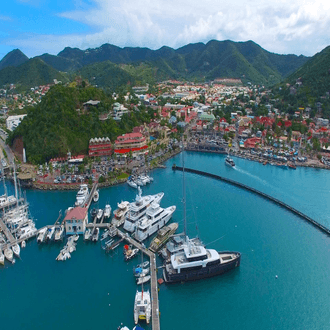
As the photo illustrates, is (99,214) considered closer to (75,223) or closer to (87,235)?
(75,223)

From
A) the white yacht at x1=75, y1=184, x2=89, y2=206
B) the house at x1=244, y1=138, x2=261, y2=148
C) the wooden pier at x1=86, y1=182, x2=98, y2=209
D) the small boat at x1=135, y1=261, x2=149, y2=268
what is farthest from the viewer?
the house at x1=244, y1=138, x2=261, y2=148

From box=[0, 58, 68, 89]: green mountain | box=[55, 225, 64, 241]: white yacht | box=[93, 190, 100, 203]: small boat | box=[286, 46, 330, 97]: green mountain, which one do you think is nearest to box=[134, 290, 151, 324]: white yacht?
box=[55, 225, 64, 241]: white yacht

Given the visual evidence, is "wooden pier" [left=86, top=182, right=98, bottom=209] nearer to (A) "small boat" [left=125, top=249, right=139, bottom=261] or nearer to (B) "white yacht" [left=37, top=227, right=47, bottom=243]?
(B) "white yacht" [left=37, top=227, right=47, bottom=243]

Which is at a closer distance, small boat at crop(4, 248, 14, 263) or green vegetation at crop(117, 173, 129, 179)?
small boat at crop(4, 248, 14, 263)

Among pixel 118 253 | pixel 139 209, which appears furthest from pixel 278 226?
pixel 118 253

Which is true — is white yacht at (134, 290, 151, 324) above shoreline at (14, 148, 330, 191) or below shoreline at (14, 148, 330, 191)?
below

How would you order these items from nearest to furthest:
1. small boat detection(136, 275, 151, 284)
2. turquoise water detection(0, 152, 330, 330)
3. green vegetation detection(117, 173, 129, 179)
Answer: turquoise water detection(0, 152, 330, 330), small boat detection(136, 275, 151, 284), green vegetation detection(117, 173, 129, 179)

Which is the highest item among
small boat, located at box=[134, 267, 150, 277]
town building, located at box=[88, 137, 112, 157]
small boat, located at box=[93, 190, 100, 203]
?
town building, located at box=[88, 137, 112, 157]
